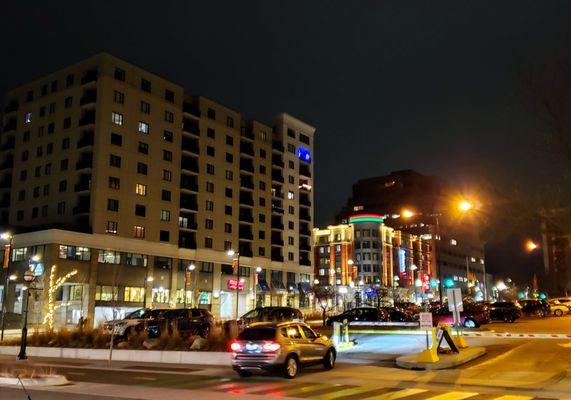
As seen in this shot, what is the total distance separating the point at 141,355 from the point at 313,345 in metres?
9.86

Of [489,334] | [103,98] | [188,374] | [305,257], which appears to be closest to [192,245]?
[103,98]

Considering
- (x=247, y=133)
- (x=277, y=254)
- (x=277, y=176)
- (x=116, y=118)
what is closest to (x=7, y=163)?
(x=116, y=118)

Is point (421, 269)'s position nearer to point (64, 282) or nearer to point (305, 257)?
point (305, 257)

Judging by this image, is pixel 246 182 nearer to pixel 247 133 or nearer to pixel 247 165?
pixel 247 165

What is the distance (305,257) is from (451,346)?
265 ft

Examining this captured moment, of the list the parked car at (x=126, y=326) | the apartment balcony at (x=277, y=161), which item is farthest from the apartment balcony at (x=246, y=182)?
the parked car at (x=126, y=326)

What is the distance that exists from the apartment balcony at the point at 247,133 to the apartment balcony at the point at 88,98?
2708 cm

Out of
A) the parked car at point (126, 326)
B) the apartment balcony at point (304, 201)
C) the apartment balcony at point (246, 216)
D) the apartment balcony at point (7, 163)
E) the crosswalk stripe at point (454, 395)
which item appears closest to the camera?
the crosswalk stripe at point (454, 395)

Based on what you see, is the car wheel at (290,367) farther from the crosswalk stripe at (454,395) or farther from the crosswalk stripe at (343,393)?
the crosswalk stripe at (454,395)

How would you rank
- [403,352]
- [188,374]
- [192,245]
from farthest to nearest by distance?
[192,245]
[403,352]
[188,374]

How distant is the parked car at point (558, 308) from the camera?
2512 inches

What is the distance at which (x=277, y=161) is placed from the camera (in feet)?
325

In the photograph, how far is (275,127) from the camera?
102562 millimetres

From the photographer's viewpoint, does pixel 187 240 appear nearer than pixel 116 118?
No
